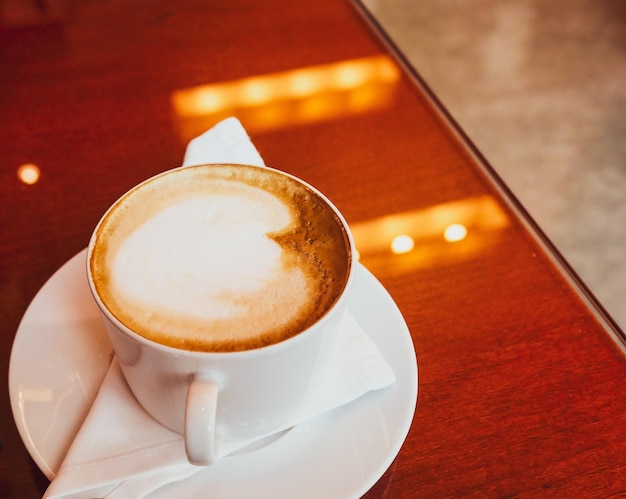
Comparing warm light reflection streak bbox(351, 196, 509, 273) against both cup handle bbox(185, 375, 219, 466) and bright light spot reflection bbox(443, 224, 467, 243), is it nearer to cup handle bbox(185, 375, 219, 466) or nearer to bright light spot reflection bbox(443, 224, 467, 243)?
bright light spot reflection bbox(443, 224, 467, 243)

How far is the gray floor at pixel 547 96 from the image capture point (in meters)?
1.37

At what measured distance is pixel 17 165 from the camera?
2.48 feet

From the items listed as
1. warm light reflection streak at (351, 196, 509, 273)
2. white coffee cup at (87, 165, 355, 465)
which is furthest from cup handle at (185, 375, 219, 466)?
warm light reflection streak at (351, 196, 509, 273)

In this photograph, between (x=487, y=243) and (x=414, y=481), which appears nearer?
(x=414, y=481)

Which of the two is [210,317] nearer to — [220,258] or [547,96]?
[220,258]

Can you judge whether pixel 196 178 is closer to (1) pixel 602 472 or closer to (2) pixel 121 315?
(2) pixel 121 315

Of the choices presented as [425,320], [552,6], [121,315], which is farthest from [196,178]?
[552,6]

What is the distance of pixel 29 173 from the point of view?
0.75 metres

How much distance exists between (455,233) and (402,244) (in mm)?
65

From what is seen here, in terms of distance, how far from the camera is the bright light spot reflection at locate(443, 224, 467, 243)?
715mm

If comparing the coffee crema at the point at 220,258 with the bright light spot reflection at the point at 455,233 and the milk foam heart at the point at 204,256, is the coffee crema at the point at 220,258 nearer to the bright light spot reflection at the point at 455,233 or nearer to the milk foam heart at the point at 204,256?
the milk foam heart at the point at 204,256

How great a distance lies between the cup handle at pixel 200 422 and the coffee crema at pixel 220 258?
0.10 feet

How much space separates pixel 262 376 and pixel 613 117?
5.12 ft

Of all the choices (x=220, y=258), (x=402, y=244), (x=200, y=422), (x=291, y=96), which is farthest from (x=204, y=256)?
(x=291, y=96)
